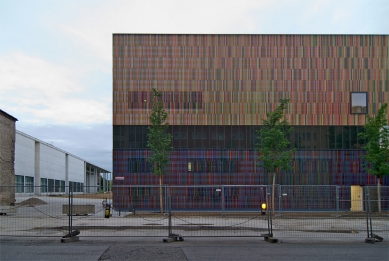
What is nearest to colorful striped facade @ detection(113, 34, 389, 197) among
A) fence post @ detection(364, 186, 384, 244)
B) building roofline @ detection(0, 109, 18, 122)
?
building roofline @ detection(0, 109, 18, 122)

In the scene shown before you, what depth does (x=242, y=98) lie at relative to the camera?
1436 inches

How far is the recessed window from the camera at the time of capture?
36.4 meters

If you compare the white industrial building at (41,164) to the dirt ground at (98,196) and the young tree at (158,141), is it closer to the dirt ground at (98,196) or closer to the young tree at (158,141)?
the young tree at (158,141)

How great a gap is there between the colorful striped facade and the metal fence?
54.9ft

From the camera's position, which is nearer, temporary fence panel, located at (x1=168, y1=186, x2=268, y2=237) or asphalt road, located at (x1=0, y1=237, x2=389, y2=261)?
asphalt road, located at (x1=0, y1=237, x2=389, y2=261)

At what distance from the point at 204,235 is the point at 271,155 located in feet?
44.3

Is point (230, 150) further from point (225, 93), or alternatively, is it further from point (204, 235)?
point (204, 235)

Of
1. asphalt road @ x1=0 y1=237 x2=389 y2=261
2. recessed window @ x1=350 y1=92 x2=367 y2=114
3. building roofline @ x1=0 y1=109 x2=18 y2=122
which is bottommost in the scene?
asphalt road @ x1=0 y1=237 x2=389 y2=261

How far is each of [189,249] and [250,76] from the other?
25.8 m

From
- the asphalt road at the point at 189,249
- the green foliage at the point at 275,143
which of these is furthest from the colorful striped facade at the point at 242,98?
the asphalt road at the point at 189,249

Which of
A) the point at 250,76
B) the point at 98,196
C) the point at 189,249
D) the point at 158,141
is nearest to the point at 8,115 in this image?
the point at 158,141

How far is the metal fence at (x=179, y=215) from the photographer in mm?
16312

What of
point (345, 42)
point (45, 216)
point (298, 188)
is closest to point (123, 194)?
point (45, 216)

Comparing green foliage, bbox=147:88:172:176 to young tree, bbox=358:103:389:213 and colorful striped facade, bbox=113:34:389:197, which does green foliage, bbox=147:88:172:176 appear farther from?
young tree, bbox=358:103:389:213
